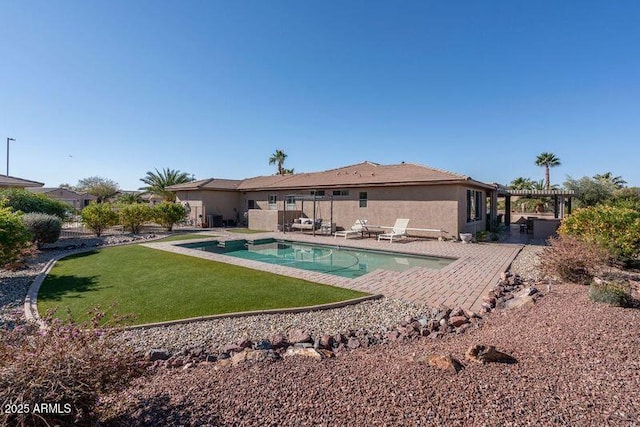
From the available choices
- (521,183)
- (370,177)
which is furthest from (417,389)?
(521,183)

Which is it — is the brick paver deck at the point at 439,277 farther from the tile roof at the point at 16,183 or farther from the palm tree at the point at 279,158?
the palm tree at the point at 279,158

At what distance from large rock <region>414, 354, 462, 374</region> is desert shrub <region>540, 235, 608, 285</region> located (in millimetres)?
5829

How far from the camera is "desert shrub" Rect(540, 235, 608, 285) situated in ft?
24.5

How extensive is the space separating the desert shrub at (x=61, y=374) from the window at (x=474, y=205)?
63.4 feet

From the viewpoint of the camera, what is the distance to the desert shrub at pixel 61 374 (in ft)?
7.01

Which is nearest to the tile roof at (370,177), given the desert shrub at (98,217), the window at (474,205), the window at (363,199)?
the window at (363,199)

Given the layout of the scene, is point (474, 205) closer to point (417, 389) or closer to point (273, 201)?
point (273, 201)

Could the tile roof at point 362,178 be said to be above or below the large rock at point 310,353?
above

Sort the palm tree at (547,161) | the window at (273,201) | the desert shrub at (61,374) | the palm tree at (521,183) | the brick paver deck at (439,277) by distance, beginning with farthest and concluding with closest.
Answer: the palm tree at (521,183) < the palm tree at (547,161) < the window at (273,201) < the brick paver deck at (439,277) < the desert shrub at (61,374)

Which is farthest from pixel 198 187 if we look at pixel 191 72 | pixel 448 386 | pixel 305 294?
pixel 448 386

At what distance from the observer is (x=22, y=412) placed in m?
2.07

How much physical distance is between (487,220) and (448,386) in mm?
22139

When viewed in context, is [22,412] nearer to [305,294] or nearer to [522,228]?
[305,294]

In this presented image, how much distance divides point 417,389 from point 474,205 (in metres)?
18.9
